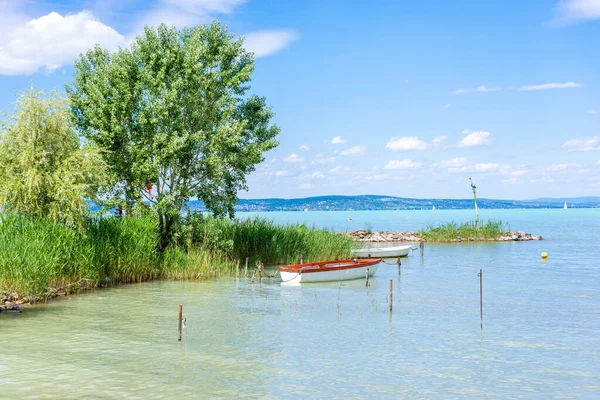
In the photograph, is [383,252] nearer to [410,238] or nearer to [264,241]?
Answer: [264,241]

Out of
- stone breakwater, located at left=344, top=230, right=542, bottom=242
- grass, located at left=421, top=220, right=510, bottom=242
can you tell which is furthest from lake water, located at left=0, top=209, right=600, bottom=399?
stone breakwater, located at left=344, top=230, right=542, bottom=242

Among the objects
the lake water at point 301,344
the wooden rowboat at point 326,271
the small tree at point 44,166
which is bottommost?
the lake water at point 301,344

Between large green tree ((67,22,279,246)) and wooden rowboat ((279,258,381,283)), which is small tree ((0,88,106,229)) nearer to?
large green tree ((67,22,279,246))

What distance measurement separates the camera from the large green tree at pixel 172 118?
3200 centimetres

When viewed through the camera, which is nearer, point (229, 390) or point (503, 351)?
point (229, 390)

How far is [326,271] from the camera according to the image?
32.1 m

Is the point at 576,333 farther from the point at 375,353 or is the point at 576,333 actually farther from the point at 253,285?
the point at 253,285

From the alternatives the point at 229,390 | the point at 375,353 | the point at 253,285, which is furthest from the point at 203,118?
the point at 229,390

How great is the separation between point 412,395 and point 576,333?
31.8ft

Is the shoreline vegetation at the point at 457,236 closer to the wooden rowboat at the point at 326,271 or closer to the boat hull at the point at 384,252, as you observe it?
the boat hull at the point at 384,252

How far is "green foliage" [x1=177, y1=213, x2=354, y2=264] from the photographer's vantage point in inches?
1319

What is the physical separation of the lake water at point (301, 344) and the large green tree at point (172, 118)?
6.24 meters

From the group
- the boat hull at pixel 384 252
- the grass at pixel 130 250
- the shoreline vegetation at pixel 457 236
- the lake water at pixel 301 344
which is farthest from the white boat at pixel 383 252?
the shoreline vegetation at pixel 457 236

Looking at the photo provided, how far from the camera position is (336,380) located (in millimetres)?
14117
